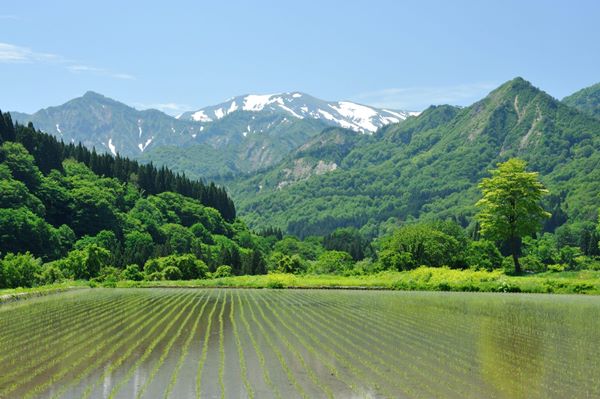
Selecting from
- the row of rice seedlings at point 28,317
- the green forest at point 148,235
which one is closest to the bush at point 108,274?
the green forest at point 148,235

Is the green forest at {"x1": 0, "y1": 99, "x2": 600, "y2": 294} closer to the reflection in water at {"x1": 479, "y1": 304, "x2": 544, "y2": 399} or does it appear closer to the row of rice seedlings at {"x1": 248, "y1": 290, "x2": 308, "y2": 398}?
the reflection in water at {"x1": 479, "y1": 304, "x2": 544, "y2": 399}

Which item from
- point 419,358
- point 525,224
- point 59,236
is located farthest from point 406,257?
point 419,358

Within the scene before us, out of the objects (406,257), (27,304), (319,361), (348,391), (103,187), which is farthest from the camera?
(103,187)

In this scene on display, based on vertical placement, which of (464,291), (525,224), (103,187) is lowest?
(464,291)

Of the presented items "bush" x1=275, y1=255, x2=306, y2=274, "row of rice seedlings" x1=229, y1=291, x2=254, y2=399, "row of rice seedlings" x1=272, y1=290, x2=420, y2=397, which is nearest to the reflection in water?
"row of rice seedlings" x1=272, y1=290, x2=420, y2=397

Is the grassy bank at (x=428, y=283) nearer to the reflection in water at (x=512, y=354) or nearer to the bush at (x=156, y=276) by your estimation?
the bush at (x=156, y=276)

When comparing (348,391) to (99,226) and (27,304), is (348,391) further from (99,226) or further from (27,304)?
(99,226)

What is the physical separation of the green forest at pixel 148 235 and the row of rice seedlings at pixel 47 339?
44344 mm

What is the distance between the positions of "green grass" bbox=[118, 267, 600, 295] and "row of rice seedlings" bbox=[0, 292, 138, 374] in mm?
46911

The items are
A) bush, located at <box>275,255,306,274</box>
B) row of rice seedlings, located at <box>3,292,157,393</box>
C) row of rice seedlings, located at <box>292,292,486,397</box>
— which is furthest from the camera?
bush, located at <box>275,255,306,274</box>

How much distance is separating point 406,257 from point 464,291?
3794 cm

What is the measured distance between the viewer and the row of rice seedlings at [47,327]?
28062 mm

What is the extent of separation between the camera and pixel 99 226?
14638 centimetres

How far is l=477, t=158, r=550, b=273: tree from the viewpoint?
78375 millimetres
